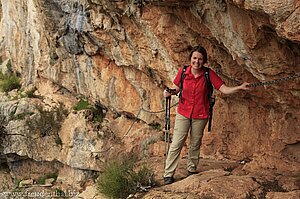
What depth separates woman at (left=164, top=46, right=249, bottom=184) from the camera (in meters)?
5.61

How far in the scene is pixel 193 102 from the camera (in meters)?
5.82

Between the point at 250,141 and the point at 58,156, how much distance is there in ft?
18.6

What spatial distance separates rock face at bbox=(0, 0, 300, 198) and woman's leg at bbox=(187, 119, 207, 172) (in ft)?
1.18

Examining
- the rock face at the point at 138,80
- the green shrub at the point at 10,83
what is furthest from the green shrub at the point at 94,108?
the green shrub at the point at 10,83

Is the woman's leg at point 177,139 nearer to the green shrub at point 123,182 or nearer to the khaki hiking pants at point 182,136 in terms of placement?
the khaki hiking pants at point 182,136

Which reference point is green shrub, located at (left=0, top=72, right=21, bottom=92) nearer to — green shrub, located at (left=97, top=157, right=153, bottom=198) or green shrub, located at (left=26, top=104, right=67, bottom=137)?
green shrub, located at (left=26, top=104, right=67, bottom=137)

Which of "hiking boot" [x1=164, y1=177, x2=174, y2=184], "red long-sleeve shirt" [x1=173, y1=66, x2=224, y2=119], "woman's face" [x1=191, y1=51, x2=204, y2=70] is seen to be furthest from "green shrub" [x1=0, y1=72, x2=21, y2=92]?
"woman's face" [x1=191, y1=51, x2=204, y2=70]

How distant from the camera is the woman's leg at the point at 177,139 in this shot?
599cm

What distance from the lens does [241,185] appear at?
5715 mm

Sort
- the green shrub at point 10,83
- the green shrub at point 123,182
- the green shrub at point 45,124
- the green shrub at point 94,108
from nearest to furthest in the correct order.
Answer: the green shrub at point 123,182 → the green shrub at point 94,108 → the green shrub at point 45,124 → the green shrub at point 10,83

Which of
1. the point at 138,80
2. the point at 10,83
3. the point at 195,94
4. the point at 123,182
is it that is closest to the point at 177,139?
the point at 195,94

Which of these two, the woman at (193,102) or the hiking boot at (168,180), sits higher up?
the woman at (193,102)

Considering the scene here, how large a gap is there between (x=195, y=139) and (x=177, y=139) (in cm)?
29

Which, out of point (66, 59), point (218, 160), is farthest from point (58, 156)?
point (218, 160)
